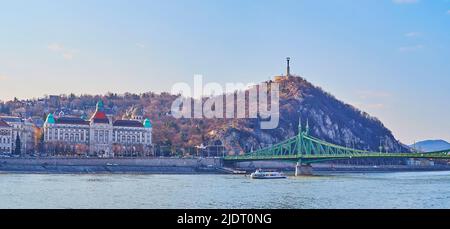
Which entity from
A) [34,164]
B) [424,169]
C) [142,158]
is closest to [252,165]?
[142,158]

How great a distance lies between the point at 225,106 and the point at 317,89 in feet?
82.5

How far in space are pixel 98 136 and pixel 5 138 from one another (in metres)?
12.4

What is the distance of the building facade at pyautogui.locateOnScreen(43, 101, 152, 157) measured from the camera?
83938 millimetres

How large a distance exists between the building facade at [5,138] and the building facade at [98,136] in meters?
4.74

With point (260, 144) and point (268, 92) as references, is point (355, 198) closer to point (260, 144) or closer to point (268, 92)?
point (260, 144)

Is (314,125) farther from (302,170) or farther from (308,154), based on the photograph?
(302,170)

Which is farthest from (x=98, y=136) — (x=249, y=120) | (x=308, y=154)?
(x=308, y=154)

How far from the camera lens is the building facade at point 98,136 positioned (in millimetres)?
83938

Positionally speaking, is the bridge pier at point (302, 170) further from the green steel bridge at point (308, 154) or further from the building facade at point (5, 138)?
the building facade at point (5, 138)

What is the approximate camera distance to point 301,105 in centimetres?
12106

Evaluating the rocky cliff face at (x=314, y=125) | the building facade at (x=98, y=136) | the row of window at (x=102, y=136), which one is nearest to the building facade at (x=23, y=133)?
the building facade at (x=98, y=136)

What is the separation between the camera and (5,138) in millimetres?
77688

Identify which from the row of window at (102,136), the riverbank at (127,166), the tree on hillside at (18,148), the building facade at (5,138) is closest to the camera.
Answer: the riverbank at (127,166)
